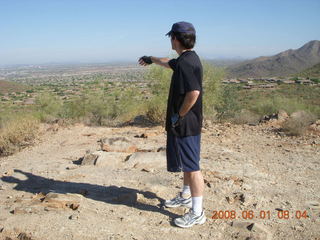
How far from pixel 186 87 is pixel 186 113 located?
0.28m

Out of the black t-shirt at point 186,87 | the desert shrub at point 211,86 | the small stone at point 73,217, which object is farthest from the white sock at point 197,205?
the desert shrub at point 211,86

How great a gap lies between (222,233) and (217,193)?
1008 millimetres

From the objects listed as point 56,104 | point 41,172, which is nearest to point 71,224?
point 41,172

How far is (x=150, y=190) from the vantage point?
Result: 4.49 metres

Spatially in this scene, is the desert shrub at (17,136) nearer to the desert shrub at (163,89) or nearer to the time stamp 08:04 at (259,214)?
the desert shrub at (163,89)

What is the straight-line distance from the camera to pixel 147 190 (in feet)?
14.8

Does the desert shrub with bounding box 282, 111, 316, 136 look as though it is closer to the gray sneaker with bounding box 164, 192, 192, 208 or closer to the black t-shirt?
the gray sneaker with bounding box 164, 192, 192, 208

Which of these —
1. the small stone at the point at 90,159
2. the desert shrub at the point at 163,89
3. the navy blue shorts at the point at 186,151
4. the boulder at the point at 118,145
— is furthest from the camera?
the desert shrub at the point at 163,89

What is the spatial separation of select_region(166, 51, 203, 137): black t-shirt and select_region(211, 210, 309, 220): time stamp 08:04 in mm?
1153

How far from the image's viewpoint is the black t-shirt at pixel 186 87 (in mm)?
3139

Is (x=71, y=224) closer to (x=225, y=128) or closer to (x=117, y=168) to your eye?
(x=117, y=168)

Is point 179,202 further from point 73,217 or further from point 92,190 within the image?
point 92,190

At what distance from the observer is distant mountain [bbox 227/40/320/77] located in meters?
85.5

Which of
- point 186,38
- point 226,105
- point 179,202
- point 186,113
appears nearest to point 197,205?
point 179,202
